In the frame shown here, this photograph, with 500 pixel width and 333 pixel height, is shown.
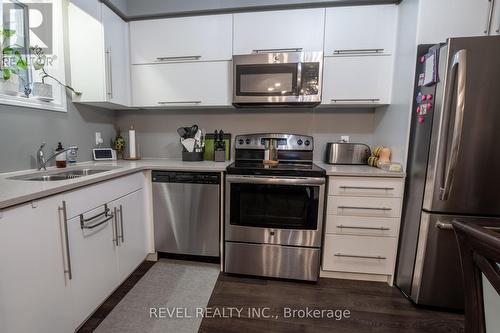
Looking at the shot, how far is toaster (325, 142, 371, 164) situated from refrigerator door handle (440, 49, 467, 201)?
2.43 ft

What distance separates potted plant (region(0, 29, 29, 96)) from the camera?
4.70ft

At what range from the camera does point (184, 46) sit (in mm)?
2018

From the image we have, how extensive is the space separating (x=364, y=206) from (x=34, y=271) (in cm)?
193

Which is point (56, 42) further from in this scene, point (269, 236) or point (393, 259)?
point (393, 259)

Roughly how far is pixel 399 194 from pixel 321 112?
1013 mm

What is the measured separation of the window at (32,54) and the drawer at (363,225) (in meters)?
2.27

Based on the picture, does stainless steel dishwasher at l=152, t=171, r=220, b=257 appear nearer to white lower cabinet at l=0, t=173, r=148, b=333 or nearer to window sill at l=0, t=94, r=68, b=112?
→ white lower cabinet at l=0, t=173, r=148, b=333

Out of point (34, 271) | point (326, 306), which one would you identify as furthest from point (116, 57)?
point (326, 306)

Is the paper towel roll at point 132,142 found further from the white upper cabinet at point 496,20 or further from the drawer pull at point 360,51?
the white upper cabinet at point 496,20

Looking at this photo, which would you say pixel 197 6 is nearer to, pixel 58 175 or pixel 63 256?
pixel 58 175

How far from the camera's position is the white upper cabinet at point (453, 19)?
1490mm

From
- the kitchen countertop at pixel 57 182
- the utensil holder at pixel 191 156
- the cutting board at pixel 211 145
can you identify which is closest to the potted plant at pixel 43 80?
the kitchen countertop at pixel 57 182

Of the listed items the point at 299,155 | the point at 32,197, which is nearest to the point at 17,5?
the point at 32,197

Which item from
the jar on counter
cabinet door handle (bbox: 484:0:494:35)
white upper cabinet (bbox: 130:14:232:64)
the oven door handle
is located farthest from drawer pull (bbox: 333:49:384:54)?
the jar on counter
